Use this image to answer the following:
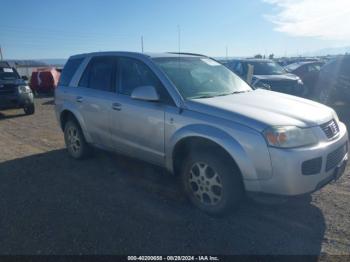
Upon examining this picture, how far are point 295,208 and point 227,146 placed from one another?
49.3 inches

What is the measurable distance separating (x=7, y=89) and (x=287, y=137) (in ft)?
33.2

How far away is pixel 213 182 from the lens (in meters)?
3.55

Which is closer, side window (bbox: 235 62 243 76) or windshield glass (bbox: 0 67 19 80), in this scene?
windshield glass (bbox: 0 67 19 80)

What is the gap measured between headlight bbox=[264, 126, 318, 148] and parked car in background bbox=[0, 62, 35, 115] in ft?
Answer: 32.4

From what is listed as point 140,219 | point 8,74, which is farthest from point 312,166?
point 8,74

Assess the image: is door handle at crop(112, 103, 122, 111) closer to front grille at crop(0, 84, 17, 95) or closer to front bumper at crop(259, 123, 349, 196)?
front bumper at crop(259, 123, 349, 196)

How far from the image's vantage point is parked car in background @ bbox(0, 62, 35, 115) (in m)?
10.6

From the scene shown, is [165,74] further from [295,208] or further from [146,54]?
[295,208]

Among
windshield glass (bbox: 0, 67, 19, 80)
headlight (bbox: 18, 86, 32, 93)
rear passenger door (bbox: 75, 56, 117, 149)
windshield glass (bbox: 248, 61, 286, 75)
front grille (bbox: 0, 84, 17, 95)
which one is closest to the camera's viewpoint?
rear passenger door (bbox: 75, 56, 117, 149)

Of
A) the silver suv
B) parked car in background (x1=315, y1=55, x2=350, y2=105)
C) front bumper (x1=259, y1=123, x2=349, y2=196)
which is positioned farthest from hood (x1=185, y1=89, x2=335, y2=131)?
parked car in background (x1=315, y1=55, x2=350, y2=105)

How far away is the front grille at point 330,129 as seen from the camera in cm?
344

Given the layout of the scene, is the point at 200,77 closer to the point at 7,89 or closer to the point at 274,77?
the point at 274,77

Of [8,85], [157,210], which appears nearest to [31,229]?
[157,210]

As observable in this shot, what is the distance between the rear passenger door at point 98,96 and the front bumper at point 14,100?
21.4 feet
